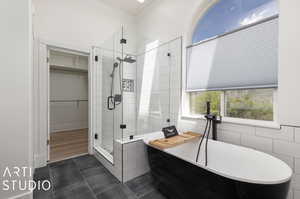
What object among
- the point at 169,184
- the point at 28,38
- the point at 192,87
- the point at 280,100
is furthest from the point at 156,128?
the point at 28,38

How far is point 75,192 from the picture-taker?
1.56m

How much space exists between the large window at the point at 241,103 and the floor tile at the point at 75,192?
6.07ft

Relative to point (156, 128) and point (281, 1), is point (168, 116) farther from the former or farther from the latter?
point (281, 1)

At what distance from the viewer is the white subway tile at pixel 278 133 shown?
126cm

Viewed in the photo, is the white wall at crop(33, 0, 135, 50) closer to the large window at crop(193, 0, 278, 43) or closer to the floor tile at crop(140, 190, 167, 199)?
the large window at crop(193, 0, 278, 43)

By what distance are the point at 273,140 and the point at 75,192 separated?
7.45ft

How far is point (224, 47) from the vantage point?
1.75 m

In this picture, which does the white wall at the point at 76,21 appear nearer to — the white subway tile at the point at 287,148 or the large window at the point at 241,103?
the large window at the point at 241,103

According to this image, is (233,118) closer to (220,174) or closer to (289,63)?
(289,63)

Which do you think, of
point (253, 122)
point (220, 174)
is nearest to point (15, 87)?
point (220, 174)

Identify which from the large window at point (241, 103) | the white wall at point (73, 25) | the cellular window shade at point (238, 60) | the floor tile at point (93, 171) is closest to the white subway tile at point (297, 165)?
the large window at point (241, 103)

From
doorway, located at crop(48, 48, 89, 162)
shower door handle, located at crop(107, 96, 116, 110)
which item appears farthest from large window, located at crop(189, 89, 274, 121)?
doorway, located at crop(48, 48, 89, 162)

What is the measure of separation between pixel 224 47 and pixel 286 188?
1553mm

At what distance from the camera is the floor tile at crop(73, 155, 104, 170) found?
2.15 m
